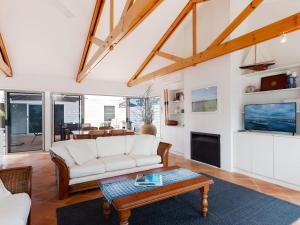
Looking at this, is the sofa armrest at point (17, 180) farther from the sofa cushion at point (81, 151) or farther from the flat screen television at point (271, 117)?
the flat screen television at point (271, 117)

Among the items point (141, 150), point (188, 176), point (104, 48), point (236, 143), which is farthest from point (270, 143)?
point (104, 48)

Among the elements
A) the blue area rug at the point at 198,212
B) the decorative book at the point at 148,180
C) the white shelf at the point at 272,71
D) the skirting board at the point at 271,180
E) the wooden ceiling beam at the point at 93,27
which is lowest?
the blue area rug at the point at 198,212

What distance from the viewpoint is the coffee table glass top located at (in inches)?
76.9

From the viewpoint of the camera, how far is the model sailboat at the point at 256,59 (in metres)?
3.70

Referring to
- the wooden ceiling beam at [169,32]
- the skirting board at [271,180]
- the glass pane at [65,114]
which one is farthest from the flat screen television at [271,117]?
the glass pane at [65,114]

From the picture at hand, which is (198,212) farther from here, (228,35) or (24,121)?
(24,121)

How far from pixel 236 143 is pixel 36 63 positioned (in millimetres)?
6142

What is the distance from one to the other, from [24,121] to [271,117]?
23.6ft

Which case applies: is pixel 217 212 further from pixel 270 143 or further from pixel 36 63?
pixel 36 63

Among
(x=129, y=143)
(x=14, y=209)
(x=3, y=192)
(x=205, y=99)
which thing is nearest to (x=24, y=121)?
(x=129, y=143)

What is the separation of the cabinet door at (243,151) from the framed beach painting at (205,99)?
2.78 feet

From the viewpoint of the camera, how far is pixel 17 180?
1966mm

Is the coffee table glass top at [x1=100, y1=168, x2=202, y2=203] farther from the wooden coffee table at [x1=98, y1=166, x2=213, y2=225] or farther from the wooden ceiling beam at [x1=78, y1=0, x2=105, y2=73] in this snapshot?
the wooden ceiling beam at [x1=78, y1=0, x2=105, y2=73]

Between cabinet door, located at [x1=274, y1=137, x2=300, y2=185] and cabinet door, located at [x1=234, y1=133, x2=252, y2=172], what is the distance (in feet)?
1.60
